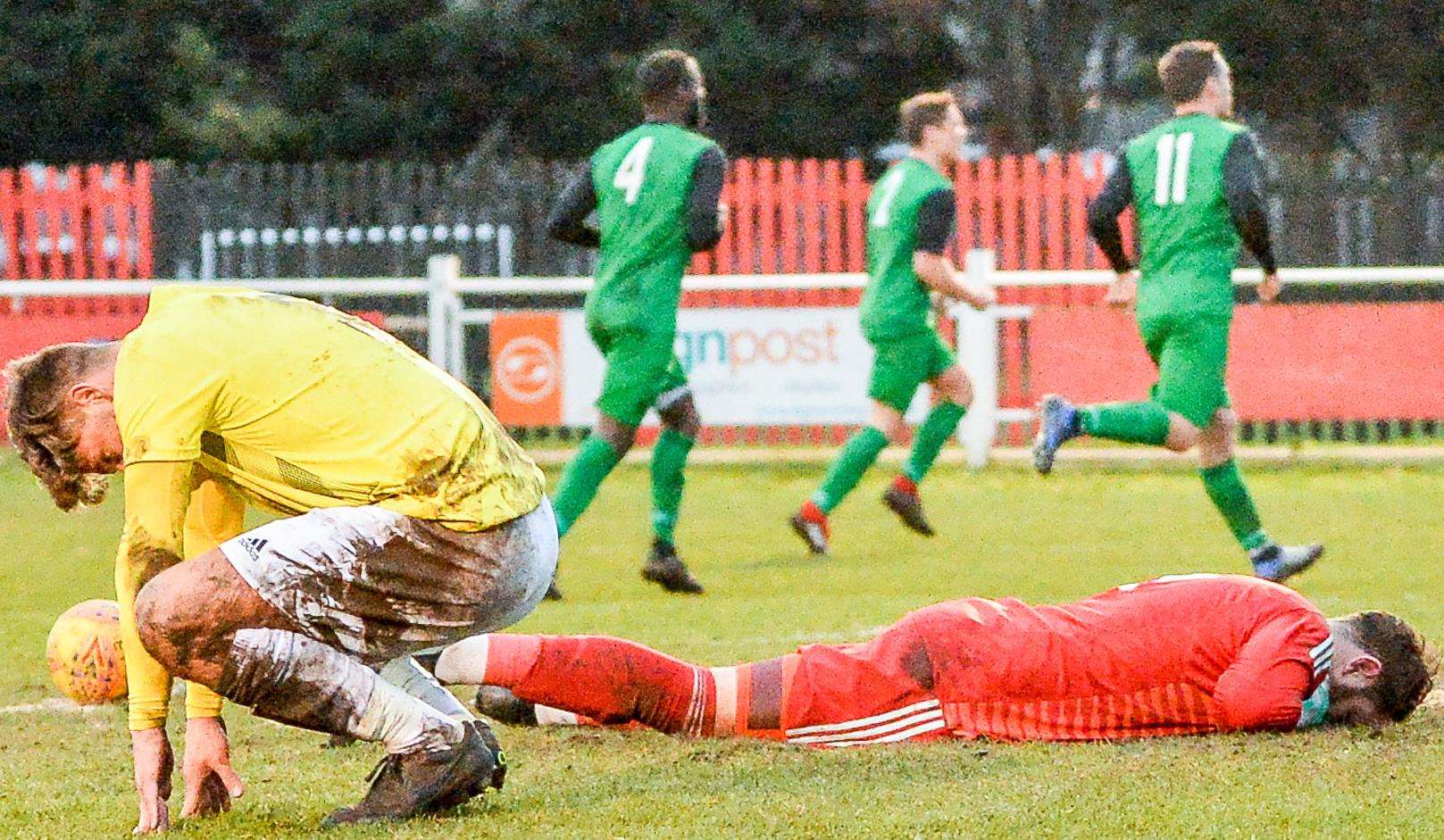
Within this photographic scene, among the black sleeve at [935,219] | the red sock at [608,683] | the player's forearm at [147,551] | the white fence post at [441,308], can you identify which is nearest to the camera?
the player's forearm at [147,551]

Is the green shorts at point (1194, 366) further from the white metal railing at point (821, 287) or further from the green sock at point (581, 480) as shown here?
the white metal railing at point (821, 287)

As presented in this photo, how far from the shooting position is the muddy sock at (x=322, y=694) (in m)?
4.28

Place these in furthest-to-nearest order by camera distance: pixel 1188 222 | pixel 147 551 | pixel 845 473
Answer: pixel 845 473
pixel 1188 222
pixel 147 551

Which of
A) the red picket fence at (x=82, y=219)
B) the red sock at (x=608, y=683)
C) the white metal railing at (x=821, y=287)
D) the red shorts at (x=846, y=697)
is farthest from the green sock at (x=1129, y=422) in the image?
the red picket fence at (x=82, y=219)

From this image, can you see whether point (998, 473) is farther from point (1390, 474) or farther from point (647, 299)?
point (647, 299)

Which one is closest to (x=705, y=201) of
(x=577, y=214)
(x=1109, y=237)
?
(x=577, y=214)

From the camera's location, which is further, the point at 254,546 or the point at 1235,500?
the point at 1235,500

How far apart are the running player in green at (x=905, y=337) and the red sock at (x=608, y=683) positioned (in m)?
4.57

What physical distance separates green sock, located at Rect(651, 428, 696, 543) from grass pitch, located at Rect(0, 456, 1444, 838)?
351 millimetres

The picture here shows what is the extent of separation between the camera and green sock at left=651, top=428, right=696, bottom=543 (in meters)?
9.01

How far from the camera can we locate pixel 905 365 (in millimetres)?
9953

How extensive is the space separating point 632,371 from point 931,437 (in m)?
2.06

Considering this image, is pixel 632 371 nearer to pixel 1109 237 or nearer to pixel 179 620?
pixel 1109 237

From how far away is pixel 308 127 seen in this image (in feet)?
75.5
